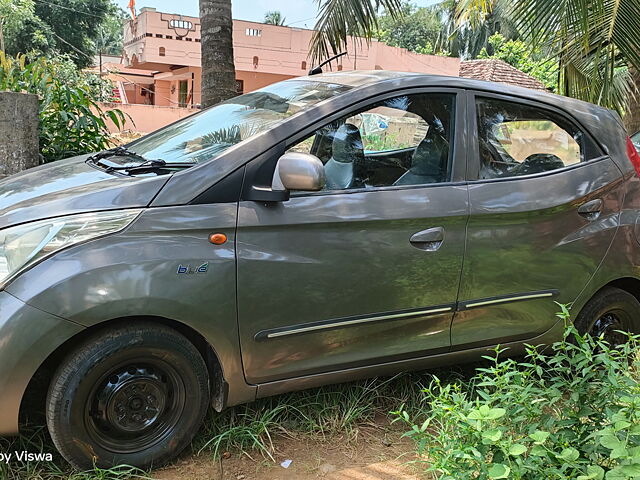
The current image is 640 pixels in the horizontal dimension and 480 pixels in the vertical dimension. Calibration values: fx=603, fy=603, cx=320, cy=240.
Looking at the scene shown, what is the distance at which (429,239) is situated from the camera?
2.91 m

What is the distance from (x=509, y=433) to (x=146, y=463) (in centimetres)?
147

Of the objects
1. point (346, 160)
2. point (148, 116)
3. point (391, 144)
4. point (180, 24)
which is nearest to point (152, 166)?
point (346, 160)

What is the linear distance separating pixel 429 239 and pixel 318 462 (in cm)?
116

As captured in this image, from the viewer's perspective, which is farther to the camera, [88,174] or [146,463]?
[88,174]

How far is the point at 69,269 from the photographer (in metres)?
2.25

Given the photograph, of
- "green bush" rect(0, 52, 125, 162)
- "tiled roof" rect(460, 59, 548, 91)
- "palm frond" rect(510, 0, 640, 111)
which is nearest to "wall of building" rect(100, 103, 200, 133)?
"tiled roof" rect(460, 59, 548, 91)

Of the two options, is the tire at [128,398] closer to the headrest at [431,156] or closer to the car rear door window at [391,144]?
the car rear door window at [391,144]

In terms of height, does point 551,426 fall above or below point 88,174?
below

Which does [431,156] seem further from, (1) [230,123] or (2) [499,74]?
(2) [499,74]

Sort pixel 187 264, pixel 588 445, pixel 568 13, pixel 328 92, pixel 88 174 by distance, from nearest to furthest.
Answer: pixel 588 445, pixel 187 264, pixel 88 174, pixel 328 92, pixel 568 13

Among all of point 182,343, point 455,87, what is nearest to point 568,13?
point 455,87

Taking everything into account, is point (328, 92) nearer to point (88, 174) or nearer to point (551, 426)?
point (88, 174)

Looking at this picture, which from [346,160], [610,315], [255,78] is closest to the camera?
[346,160]

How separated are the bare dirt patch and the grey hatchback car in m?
0.15
